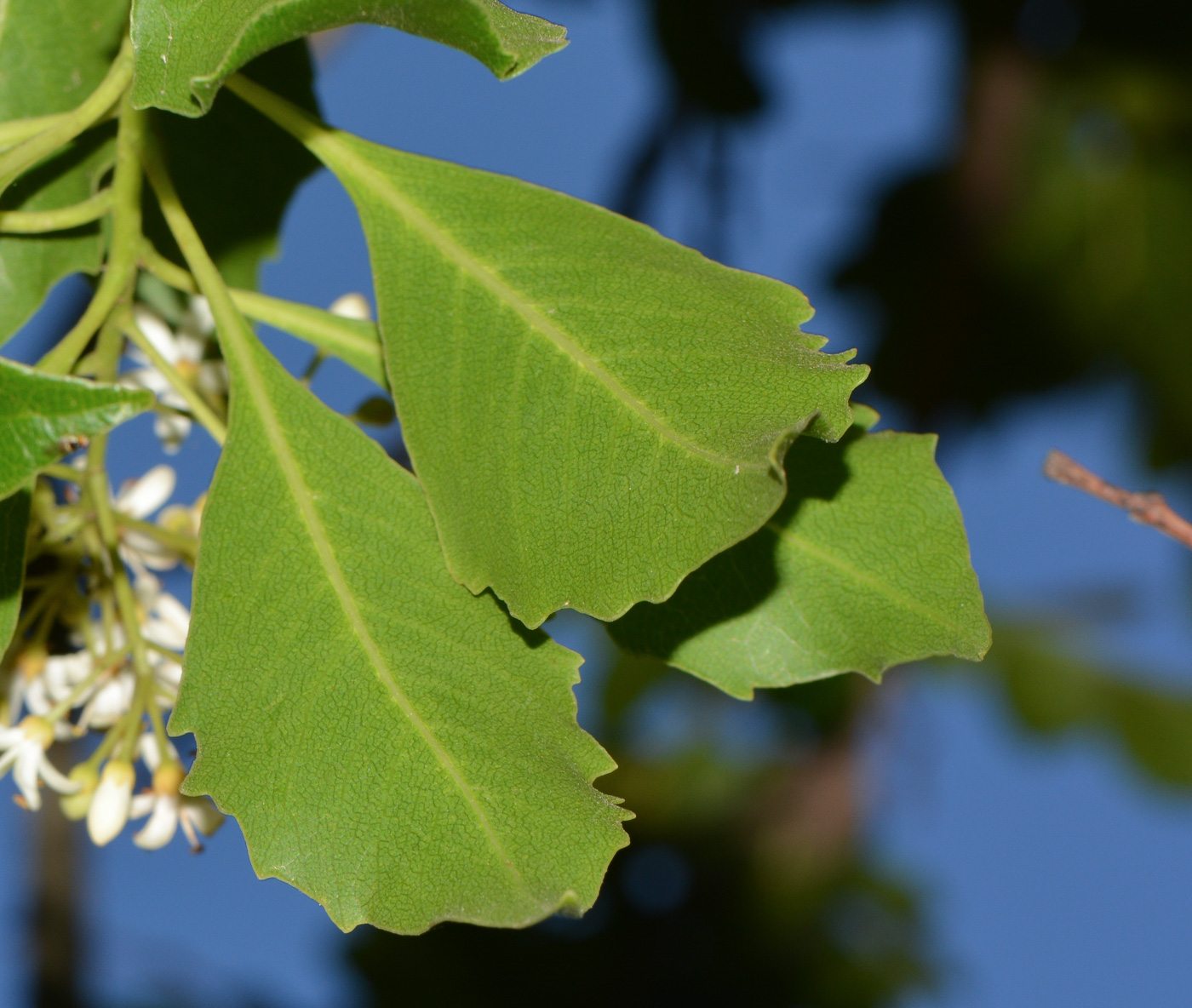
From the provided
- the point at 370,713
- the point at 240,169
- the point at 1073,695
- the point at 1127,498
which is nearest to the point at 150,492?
the point at 240,169

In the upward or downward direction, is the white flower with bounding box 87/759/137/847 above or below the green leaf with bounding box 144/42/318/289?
below

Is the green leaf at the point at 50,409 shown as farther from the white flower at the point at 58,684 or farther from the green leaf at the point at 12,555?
the white flower at the point at 58,684

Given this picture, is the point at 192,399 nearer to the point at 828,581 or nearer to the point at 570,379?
the point at 570,379

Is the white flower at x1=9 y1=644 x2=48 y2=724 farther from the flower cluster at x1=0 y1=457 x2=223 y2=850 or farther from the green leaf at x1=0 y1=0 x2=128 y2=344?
the green leaf at x1=0 y1=0 x2=128 y2=344

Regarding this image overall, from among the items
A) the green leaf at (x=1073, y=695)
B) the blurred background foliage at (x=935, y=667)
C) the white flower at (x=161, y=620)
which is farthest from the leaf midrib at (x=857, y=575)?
the green leaf at (x=1073, y=695)

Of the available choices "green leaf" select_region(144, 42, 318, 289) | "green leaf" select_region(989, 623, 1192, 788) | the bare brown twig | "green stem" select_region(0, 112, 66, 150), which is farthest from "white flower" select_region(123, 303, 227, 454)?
"green leaf" select_region(989, 623, 1192, 788)

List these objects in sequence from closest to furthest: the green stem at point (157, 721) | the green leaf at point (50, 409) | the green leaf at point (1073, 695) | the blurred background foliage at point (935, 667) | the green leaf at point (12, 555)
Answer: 1. the green leaf at point (50, 409)
2. the green leaf at point (12, 555)
3. the green stem at point (157, 721)
4. the blurred background foliage at point (935, 667)
5. the green leaf at point (1073, 695)
